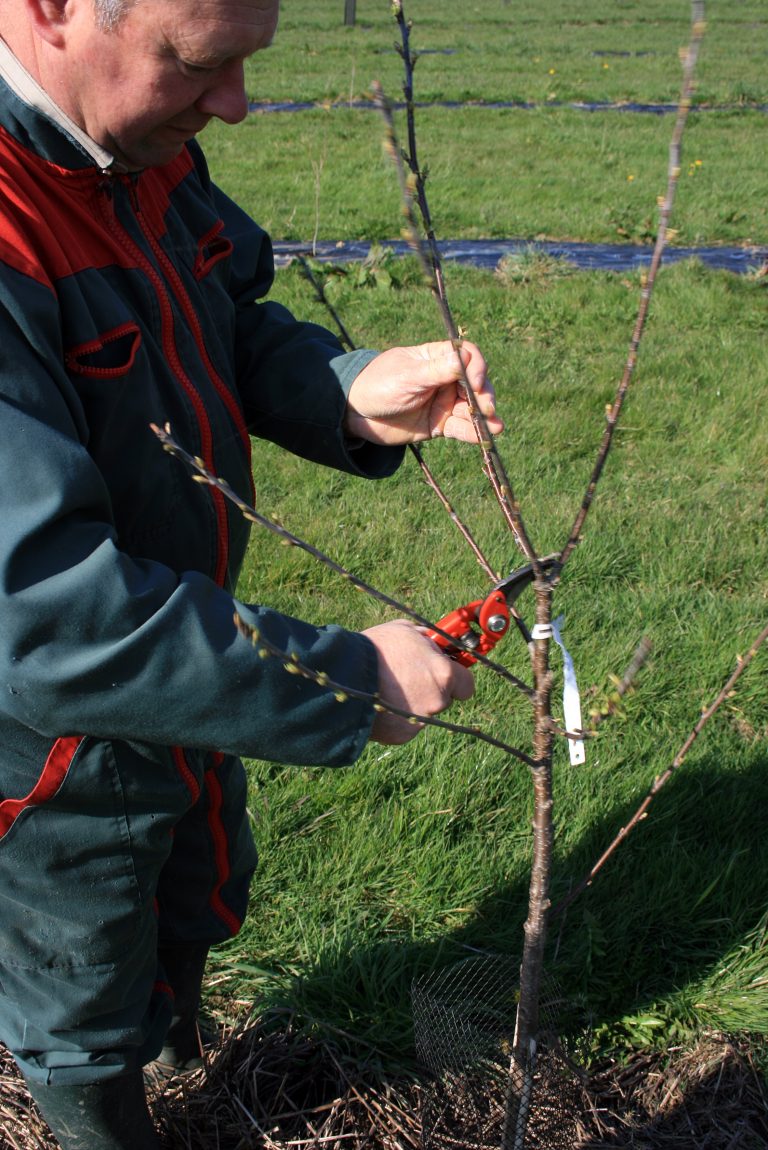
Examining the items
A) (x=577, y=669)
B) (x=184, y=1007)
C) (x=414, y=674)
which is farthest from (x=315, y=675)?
(x=577, y=669)

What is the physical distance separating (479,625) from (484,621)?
7 cm

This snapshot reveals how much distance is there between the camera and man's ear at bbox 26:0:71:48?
122 cm

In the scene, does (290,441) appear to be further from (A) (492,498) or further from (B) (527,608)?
(A) (492,498)

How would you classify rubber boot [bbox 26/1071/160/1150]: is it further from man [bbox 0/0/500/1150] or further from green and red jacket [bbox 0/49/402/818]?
green and red jacket [bbox 0/49/402/818]

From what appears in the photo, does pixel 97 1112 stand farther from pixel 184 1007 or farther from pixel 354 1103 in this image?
pixel 354 1103

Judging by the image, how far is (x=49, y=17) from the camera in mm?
1231

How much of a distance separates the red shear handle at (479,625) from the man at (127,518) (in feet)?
0.64

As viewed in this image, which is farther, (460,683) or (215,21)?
(460,683)

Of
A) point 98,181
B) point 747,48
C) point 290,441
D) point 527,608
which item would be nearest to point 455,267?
point 527,608

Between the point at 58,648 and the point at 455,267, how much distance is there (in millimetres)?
6622

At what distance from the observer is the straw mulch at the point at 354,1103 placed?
2.10 m

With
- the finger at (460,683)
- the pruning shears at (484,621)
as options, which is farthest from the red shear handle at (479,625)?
the finger at (460,683)

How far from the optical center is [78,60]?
1256 mm

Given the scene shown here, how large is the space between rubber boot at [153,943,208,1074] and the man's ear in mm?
Result: 1565
